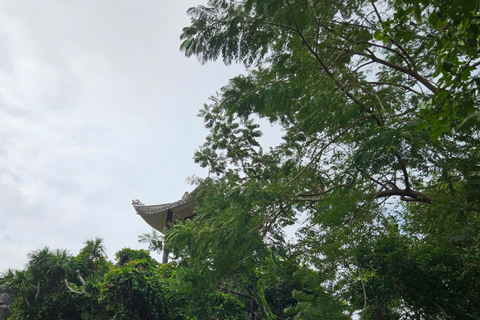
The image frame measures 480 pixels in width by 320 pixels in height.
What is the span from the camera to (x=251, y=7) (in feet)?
13.0

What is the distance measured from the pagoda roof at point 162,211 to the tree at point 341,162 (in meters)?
6.46

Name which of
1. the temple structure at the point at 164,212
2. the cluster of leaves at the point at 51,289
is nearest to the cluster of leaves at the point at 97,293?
the cluster of leaves at the point at 51,289

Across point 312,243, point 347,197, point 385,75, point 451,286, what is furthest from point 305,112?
point 451,286

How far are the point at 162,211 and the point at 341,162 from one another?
27.8 feet

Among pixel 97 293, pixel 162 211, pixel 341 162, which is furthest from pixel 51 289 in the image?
pixel 341 162

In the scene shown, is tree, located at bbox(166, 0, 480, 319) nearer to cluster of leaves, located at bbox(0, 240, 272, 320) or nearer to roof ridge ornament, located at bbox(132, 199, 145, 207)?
cluster of leaves, located at bbox(0, 240, 272, 320)

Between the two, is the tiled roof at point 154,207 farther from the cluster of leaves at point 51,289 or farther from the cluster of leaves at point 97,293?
the cluster of leaves at point 51,289

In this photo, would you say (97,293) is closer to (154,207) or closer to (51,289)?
(51,289)

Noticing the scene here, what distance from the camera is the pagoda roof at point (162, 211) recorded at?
12.1 metres

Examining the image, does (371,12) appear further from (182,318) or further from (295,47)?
(182,318)

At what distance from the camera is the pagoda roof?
475 inches

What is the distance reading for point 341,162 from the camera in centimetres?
502

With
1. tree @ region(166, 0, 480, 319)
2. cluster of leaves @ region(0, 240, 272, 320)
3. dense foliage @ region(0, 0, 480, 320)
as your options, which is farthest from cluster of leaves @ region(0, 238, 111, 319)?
tree @ region(166, 0, 480, 319)

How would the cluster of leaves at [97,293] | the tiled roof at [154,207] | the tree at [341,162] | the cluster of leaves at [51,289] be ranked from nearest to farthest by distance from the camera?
the tree at [341,162] → the cluster of leaves at [97,293] → the cluster of leaves at [51,289] → the tiled roof at [154,207]
